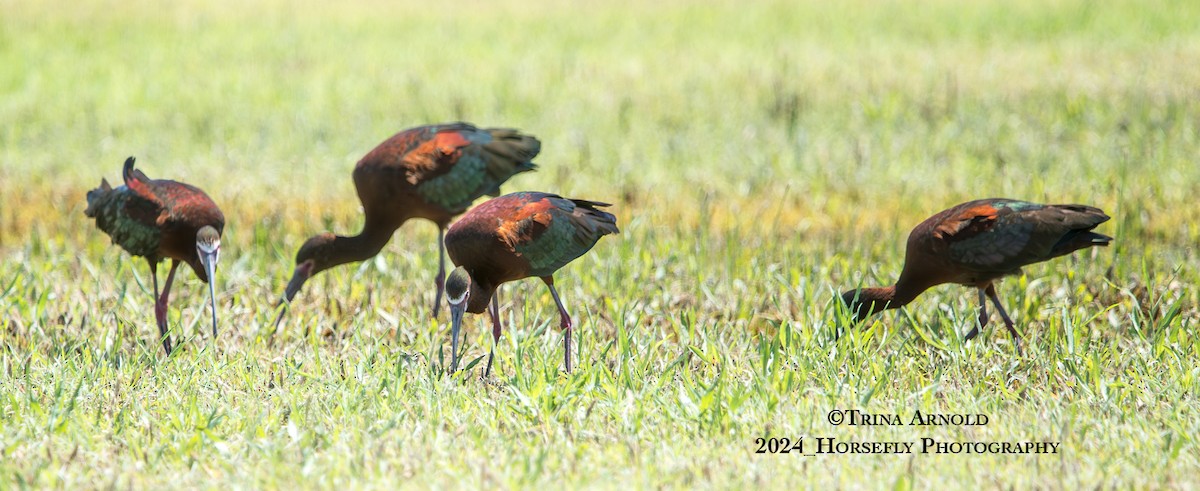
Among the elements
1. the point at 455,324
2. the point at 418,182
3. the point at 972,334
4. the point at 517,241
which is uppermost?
the point at 418,182

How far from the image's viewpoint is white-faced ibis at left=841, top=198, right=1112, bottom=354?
521cm

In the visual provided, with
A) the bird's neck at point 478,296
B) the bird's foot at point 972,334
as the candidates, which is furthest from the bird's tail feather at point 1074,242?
the bird's neck at point 478,296

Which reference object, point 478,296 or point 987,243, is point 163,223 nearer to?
point 478,296

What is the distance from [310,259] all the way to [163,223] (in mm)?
734

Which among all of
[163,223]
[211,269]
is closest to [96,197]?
[163,223]

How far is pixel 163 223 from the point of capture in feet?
18.7

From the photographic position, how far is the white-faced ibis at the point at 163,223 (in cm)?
572

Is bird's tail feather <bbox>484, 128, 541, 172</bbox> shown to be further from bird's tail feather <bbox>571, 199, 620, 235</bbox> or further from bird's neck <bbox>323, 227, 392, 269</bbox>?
bird's tail feather <bbox>571, 199, 620, 235</bbox>

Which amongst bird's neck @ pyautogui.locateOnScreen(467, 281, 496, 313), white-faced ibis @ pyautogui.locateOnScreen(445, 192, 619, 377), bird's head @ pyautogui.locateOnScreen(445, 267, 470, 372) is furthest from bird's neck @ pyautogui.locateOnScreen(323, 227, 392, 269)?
bird's head @ pyautogui.locateOnScreen(445, 267, 470, 372)

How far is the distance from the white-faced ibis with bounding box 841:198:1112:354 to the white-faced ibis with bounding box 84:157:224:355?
3022 millimetres

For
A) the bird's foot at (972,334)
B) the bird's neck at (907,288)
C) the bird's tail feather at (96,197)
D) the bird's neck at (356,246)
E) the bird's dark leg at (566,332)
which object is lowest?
the bird's foot at (972,334)

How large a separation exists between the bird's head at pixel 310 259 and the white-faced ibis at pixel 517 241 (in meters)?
1.01

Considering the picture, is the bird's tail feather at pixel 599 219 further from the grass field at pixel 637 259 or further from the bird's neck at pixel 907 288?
the bird's neck at pixel 907 288

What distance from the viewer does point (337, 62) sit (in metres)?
12.9
